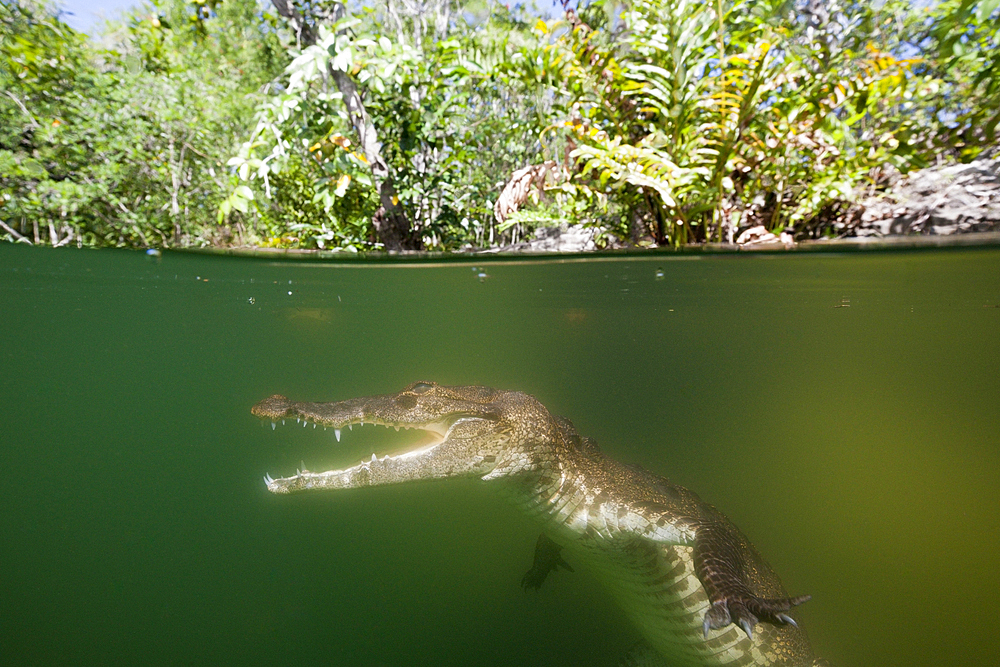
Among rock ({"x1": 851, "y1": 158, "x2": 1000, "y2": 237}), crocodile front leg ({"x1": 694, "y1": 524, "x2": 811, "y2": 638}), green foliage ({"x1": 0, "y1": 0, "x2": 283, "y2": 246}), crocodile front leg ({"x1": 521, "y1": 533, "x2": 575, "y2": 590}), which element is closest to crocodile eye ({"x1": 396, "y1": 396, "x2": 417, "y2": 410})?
crocodile front leg ({"x1": 521, "y1": 533, "x2": 575, "y2": 590})

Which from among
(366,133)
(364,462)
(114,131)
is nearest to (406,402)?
(364,462)

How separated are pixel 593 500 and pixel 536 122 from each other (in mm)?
3324

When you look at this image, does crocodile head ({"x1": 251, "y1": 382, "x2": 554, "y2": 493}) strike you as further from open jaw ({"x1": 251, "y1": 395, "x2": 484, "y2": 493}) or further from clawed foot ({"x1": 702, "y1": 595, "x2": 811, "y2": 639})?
clawed foot ({"x1": 702, "y1": 595, "x2": 811, "y2": 639})

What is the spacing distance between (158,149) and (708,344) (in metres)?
10.8

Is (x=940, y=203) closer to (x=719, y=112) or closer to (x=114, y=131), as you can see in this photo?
(x=719, y=112)

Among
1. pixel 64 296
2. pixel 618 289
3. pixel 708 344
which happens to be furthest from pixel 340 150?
pixel 708 344

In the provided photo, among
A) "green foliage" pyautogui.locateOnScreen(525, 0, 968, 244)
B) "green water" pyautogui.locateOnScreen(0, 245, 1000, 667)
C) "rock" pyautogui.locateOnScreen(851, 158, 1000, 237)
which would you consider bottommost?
"green water" pyautogui.locateOnScreen(0, 245, 1000, 667)

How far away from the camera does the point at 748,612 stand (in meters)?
2.17

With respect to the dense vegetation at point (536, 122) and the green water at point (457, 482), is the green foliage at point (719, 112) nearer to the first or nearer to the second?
the dense vegetation at point (536, 122)

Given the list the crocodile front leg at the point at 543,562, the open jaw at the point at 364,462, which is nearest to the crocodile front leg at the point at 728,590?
the open jaw at the point at 364,462

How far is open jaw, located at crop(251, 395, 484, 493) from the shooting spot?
2717 millimetres

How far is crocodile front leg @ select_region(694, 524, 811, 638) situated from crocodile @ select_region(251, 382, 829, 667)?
0.04 ft

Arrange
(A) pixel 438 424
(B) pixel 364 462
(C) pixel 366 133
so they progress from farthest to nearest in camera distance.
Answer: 1. (C) pixel 366 133
2. (A) pixel 438 424
3. (B) pixel 364 462

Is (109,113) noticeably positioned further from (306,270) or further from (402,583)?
(402,583)
